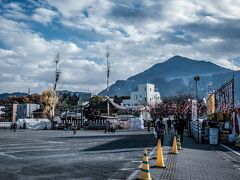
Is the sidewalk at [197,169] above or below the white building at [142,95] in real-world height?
below

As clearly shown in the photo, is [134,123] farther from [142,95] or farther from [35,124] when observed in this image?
[142,95]

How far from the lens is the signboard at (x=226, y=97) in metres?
28.3

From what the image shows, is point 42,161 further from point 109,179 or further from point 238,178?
point 238,178

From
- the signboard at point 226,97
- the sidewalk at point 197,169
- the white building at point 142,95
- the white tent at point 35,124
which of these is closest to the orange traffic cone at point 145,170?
the sidewalk at point 197,169

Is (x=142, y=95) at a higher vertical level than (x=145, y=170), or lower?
higher

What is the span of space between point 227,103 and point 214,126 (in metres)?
6.41

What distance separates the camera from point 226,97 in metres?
31.0

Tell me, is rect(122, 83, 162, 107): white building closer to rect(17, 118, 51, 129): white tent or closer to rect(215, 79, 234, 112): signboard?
rect(17, 118, 51, 129): white tent

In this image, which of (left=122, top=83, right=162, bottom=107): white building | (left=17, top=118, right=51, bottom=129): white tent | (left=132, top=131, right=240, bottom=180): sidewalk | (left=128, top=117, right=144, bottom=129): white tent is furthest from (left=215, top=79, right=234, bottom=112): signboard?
(left=122, top=83, right=162, bottom=107): white building

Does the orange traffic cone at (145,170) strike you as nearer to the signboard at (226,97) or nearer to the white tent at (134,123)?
the signboard at (226,97)

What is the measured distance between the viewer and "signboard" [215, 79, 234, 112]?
92.8 ft

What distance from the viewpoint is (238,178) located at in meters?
10.7

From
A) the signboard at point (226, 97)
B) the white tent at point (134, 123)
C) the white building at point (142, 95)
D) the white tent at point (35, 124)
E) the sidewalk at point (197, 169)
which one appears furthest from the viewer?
the white building at point (142, 95)

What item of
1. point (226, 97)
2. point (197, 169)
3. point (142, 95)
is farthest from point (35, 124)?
point (142, 95)
